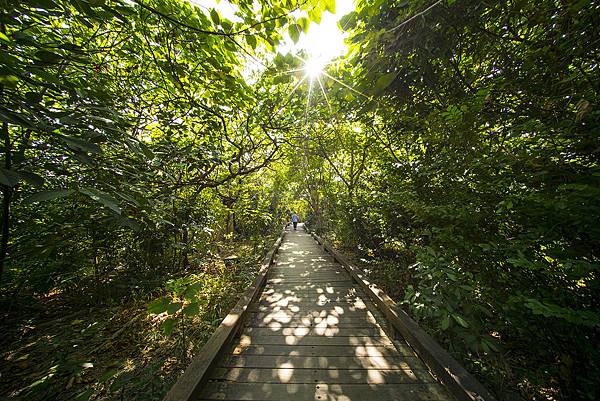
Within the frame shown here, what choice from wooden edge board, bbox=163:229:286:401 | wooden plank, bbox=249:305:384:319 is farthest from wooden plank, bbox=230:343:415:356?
wooden plank, bbox=249:305:384:319

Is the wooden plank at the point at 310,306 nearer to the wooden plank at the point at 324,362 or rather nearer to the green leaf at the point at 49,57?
the wooden plank at the point at 324,362

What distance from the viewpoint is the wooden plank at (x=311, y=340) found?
2.66 meters

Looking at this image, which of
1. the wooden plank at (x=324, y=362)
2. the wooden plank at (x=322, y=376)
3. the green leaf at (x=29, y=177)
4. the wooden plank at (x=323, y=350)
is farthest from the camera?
the wooden plank at (x=323, y=350)

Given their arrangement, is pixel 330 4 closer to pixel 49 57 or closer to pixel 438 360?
pixel 49 57

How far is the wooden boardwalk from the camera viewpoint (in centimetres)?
197

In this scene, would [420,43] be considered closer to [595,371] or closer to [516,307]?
[516,307]

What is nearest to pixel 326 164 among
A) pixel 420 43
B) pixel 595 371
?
pixel 420 43

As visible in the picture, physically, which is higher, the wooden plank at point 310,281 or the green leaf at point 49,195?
the green leaf at point 49,195

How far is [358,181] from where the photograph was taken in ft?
27.0

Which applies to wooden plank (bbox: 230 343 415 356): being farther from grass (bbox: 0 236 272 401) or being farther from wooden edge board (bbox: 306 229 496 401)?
grass (bbox: 0 236 272 401)

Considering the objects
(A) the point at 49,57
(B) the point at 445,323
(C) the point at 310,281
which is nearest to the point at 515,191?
(B) the point at 445,323


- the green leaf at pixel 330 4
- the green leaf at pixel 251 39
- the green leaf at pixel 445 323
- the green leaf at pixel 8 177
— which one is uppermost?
the green leaf at pixel 251 39

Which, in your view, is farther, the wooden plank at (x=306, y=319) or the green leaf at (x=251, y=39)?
the wooden plank at (x=306, y=319)

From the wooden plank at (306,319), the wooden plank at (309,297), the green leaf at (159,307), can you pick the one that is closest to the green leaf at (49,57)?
the green leaf at (159,307)
